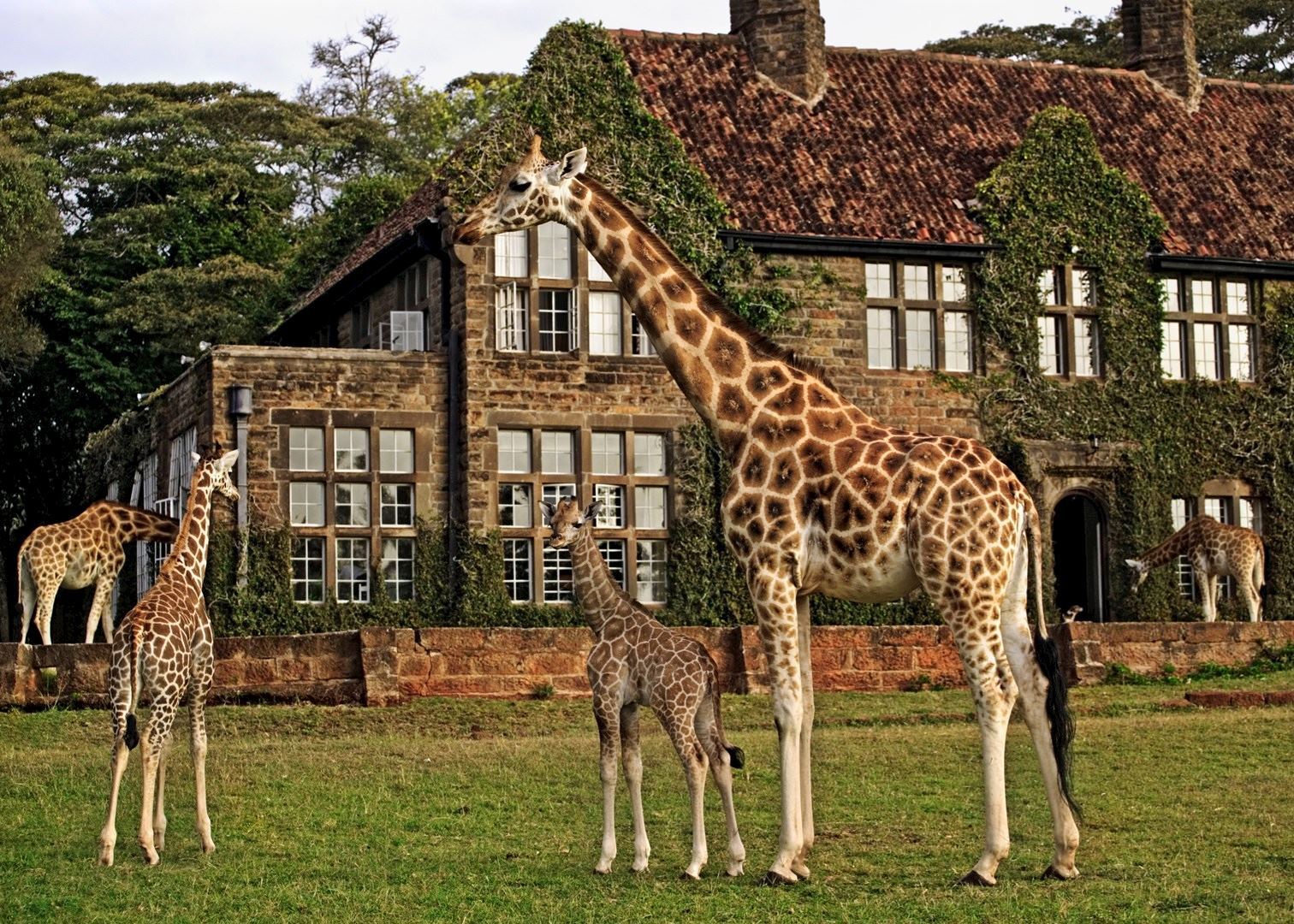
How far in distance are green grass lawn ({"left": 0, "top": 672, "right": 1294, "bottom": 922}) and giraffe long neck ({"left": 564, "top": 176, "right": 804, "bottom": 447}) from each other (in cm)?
320

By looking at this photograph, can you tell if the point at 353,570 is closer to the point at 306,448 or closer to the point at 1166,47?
the point at 306,448

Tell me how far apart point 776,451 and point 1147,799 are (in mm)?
5378

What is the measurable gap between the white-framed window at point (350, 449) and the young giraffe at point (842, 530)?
1560 cm

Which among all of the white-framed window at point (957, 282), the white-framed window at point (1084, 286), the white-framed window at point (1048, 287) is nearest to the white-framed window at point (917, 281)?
the white-framed window at point (957, 282)

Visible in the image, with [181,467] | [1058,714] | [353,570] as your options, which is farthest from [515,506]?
[1058,714]

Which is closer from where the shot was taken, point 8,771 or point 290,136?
point 8,771

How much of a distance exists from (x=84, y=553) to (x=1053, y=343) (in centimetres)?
1601

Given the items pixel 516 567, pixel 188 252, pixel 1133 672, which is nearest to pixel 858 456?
pixel 1133 672

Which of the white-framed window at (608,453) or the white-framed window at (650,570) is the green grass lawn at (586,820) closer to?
the white-framed window at (650,570)

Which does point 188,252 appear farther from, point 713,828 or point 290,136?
point 713,828

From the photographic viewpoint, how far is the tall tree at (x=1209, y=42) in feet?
194

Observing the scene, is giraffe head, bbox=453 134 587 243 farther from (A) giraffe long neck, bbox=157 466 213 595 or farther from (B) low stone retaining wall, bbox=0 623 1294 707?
(B) low stone retaining wall, bbox=0 623 1294 707

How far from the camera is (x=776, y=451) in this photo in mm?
13891

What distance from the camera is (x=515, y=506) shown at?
30391mm
